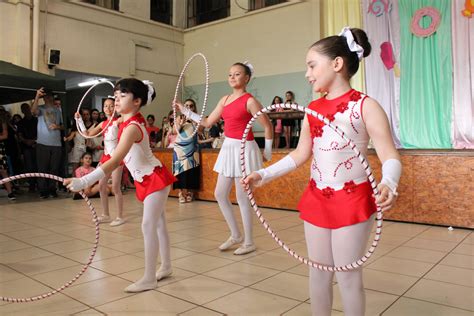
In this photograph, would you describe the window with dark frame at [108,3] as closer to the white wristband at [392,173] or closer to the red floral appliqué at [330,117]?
the red floral appliqué at [330,117]

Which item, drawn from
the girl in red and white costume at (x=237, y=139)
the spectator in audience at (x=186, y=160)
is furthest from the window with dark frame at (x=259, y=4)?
the girl in red and white costume at (x=237, y=139)

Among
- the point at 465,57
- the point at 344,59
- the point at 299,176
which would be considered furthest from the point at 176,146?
the point at 465,57

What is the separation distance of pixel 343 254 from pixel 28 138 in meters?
7.97

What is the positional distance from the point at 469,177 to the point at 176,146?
14.0 feet

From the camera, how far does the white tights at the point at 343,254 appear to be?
5.30ft

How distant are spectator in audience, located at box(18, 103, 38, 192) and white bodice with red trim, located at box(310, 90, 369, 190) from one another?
776cm

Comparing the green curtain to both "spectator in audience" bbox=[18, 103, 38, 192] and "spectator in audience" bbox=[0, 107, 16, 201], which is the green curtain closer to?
"spectator in audience" bbox=[18, 103, 38, 192]

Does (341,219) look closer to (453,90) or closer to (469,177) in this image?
(469,177)

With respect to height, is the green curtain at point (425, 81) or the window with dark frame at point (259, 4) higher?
the window with dark frame at point (259, 4)

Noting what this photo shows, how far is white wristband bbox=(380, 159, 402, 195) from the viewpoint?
143cm

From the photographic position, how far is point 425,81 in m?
8.54

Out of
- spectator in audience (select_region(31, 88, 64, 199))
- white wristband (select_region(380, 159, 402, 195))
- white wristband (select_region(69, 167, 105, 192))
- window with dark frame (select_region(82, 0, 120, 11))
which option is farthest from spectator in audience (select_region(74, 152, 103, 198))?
white wristband (select_region(380, 159, 402, 195))

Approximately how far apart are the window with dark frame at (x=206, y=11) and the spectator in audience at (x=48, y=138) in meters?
7.04

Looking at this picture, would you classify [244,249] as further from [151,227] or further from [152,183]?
[152,183]
